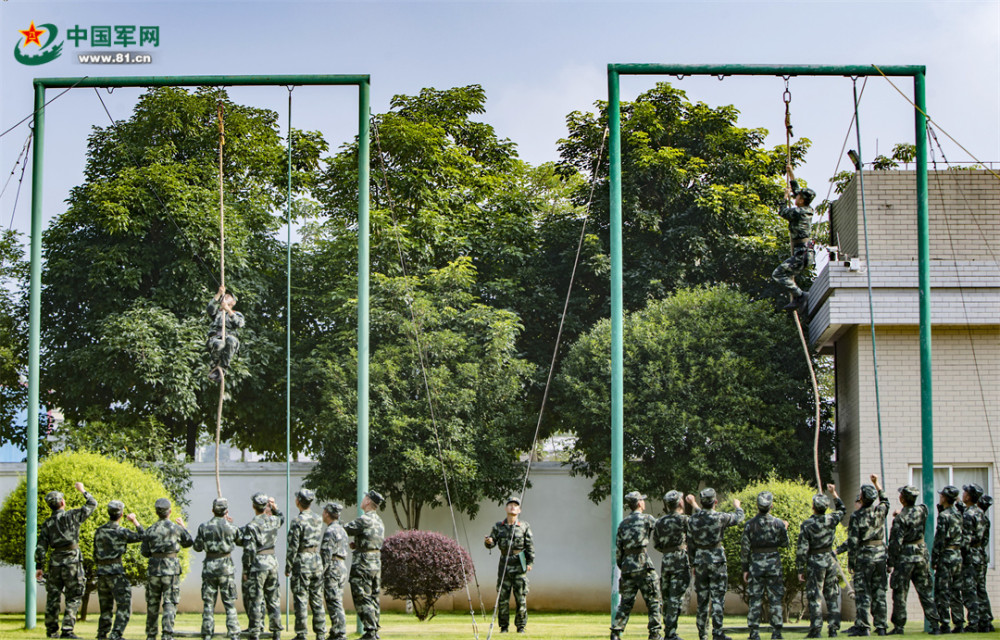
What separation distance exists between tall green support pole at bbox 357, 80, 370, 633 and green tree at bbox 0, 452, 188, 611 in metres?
5.14

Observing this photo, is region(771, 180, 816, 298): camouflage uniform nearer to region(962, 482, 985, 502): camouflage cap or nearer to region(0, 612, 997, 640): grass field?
region(962, 482, 985, 502): camouflage cap

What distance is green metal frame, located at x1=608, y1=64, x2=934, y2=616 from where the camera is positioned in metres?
15.3

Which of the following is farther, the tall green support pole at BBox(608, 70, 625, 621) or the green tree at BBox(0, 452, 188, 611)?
the green tree at BBox(0, 452, 188, 611)

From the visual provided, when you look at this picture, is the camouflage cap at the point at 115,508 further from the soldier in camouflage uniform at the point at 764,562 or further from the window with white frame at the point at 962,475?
the window with white frame at the point at 962,475

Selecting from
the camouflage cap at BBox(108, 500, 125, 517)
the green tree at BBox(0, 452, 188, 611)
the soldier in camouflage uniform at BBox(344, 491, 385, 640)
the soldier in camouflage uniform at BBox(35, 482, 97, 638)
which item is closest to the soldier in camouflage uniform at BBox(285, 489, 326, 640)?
the soldier in camouflage uniform at BBox(344, 491, 385, 640)

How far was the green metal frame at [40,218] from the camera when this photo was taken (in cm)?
1577

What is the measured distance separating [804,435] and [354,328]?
8772 mm

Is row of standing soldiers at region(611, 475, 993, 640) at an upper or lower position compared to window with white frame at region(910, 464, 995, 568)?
lower

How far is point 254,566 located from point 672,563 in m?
4.75

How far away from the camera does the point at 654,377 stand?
22781 mm

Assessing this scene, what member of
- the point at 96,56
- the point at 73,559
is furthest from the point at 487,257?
the point at 73,559

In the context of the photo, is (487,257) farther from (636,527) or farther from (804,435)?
(636,527)

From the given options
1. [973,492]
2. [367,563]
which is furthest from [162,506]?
[973,492]

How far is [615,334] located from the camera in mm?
15453
